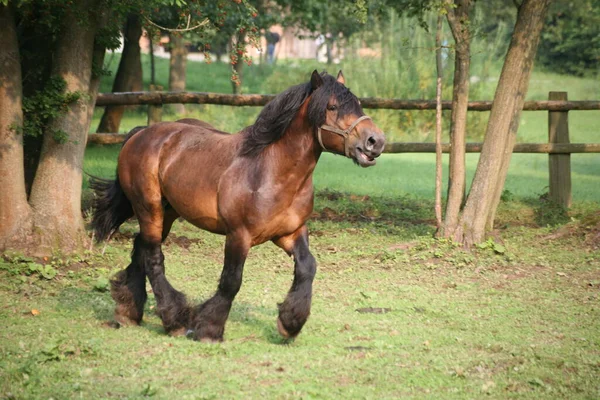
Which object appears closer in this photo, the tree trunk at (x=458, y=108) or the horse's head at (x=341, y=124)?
the horse's head at (x=341, y=124)

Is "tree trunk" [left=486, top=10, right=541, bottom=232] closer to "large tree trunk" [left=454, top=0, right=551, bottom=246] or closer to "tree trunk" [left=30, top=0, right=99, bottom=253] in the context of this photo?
"large tree trunk" [left=454, top=0, right=551, bottom=246]

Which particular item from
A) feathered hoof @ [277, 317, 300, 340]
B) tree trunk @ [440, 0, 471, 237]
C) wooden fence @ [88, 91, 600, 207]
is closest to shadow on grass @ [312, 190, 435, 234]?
wooden fence @ [88, 91, 600, 207]

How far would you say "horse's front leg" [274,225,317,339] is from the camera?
6348mm

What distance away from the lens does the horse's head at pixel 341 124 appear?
6008 millimetres

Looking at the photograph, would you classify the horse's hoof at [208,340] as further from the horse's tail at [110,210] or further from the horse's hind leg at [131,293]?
the horse's tail at [110,210]

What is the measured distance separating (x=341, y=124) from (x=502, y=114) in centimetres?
466

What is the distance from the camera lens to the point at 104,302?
7.98 m

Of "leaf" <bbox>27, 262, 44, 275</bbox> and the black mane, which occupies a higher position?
the black mane

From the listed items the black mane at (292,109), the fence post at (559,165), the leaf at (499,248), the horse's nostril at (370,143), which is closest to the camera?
the horse's nostril at (370,143)

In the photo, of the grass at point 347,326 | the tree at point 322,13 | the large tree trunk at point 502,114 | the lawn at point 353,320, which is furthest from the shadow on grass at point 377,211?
the tree at point 322,13

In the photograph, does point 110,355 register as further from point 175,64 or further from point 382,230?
point 175,64

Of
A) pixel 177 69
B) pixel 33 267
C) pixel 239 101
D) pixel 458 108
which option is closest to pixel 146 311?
pixel 33 267

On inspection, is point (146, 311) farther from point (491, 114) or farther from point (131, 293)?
point (491, 114)

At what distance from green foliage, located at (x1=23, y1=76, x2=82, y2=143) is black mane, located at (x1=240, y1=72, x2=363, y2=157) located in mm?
3291
